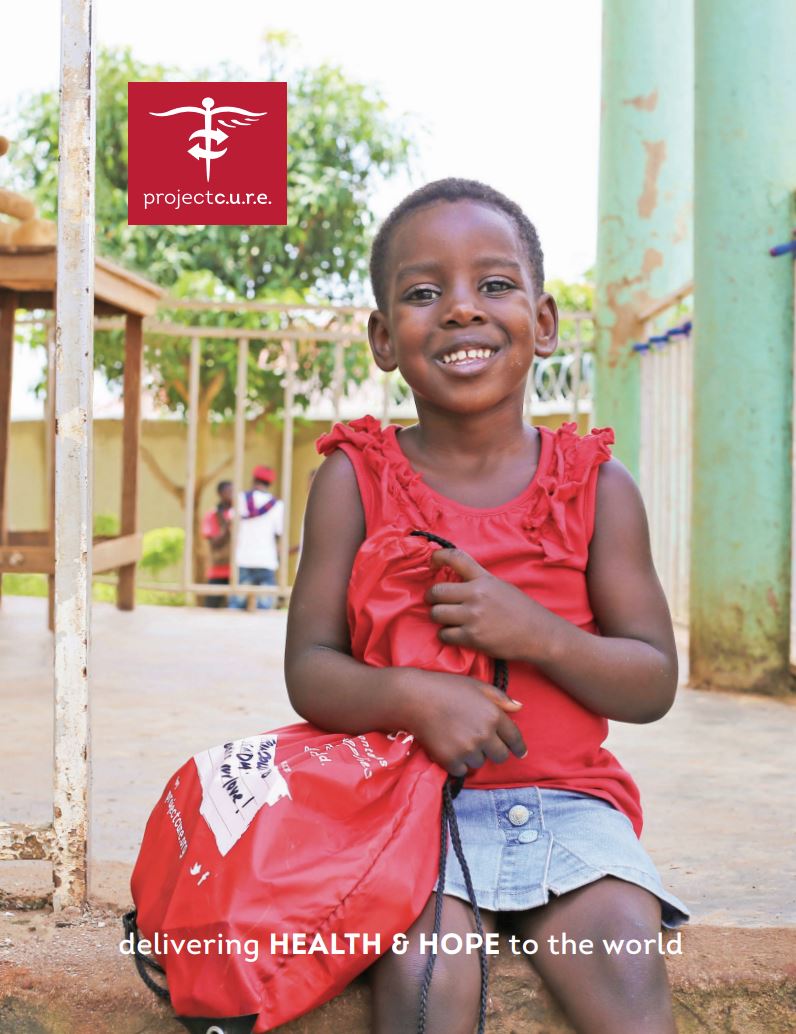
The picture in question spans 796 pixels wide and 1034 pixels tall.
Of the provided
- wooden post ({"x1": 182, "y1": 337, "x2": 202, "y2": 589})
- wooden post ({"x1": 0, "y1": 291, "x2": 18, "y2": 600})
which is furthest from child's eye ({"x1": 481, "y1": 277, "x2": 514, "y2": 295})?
wooden post ({"x1": 182, "y1": 337, "x2": 202, "y2": 589})

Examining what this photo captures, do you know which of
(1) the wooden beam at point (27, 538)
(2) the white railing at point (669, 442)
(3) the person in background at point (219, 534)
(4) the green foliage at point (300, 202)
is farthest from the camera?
(4) the green foliage at point (300, 202)

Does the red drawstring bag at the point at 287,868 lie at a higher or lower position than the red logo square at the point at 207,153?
lower

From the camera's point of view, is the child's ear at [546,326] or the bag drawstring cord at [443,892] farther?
the child's ear at [546,326]

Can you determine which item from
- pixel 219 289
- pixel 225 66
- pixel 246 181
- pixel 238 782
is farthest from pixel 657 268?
pixel 225 66

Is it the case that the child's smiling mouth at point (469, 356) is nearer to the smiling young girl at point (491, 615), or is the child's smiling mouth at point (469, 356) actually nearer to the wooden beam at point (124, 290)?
the smiling young girl at point (491, 615)

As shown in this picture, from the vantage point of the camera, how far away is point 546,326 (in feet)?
6.89

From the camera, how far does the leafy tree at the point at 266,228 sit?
11703mm

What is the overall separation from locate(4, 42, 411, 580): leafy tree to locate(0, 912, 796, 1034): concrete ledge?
9771mm

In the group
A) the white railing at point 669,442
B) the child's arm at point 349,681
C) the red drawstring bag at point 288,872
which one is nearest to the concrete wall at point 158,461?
the white railing at point 669,442

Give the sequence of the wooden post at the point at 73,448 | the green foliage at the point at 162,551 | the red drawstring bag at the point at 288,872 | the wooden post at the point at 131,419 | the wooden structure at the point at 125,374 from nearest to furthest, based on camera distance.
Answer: the red drawstring bag at the point at 288,872 < the wooden post at the point at 73,448 < the wooden structure at the point at 125,374 < the wooden post at the point at 131,419 < the green foliage at the point at 162,551

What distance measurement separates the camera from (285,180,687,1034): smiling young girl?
156 cm

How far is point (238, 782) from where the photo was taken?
1.58m

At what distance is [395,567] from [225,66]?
11916 mm

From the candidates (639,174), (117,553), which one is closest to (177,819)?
(117,553)
